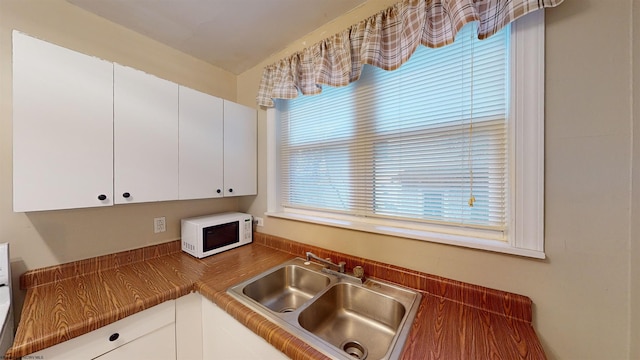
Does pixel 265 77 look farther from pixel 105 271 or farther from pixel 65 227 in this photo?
pixel 105 271

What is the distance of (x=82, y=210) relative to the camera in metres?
1.28

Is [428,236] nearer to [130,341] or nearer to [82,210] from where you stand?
[130,341]

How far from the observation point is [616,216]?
2.45 feet

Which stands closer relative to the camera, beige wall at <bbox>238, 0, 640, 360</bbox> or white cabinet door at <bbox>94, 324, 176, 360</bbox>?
beige wall at <bbox>238, 0, 640, 360</bbox>

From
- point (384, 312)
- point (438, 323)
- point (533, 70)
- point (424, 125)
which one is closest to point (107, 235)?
point (384, 312)

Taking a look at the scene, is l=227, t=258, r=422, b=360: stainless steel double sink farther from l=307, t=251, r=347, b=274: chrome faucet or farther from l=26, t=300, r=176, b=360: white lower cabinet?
l=26, t=300, r=176, b=360: white lower cabinet

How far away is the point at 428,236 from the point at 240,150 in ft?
4.87

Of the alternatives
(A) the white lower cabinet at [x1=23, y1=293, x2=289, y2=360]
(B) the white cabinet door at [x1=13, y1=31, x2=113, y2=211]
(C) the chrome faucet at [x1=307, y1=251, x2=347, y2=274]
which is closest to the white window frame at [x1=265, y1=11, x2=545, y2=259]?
(C) the chrome faucet at [x1=307, y1=251, x2=347, y2=274]

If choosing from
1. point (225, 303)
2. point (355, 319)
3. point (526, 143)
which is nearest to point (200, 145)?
point (225, 303)

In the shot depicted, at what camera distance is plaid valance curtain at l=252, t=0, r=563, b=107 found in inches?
34.9

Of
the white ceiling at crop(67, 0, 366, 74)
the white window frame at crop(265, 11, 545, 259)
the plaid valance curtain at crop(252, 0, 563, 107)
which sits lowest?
the white window frame at crop(265, 11, 545, 259)

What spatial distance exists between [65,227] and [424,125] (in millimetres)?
2120

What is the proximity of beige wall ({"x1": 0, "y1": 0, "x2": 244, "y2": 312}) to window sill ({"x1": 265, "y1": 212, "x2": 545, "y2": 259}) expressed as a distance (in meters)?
1.11

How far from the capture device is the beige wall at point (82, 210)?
1.08 metres
